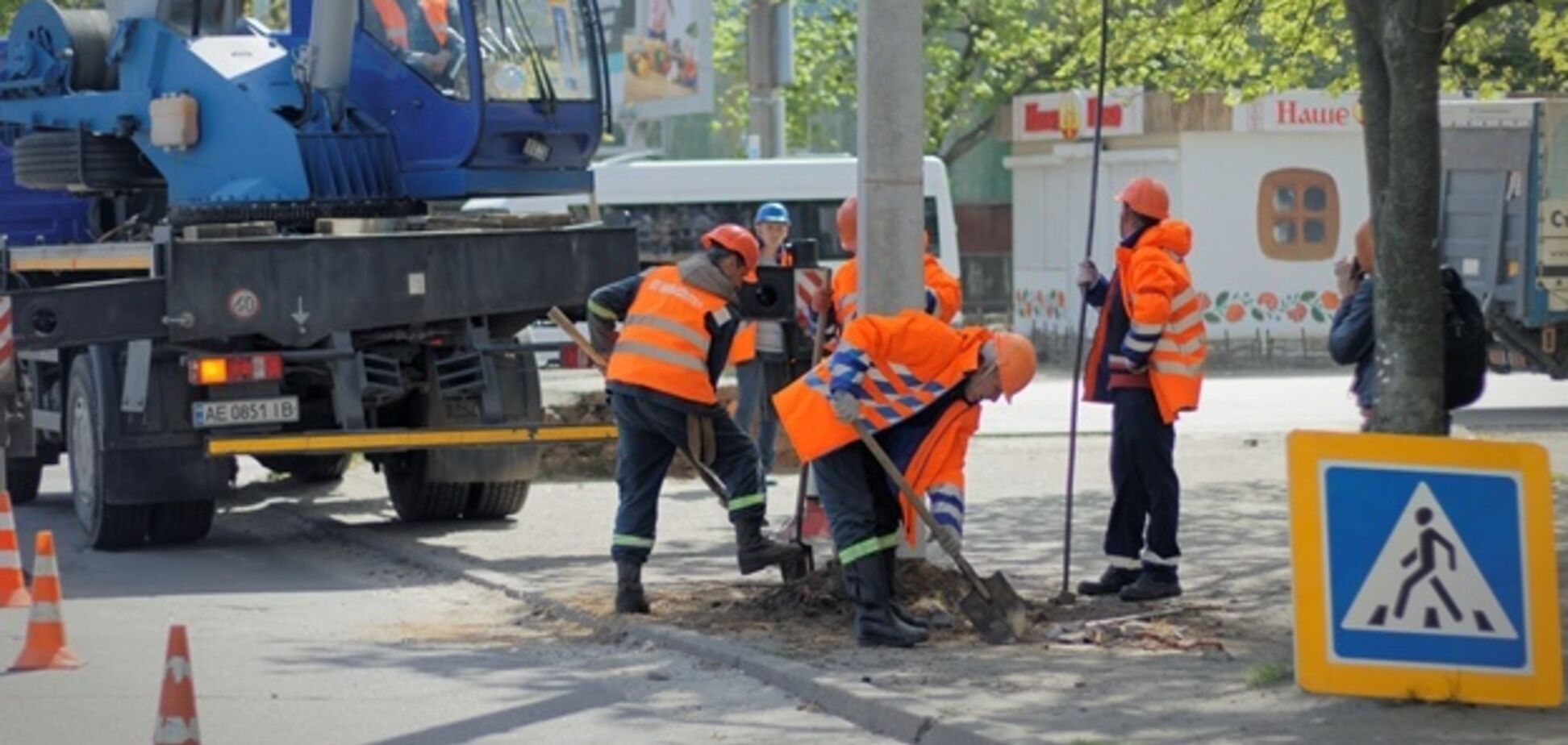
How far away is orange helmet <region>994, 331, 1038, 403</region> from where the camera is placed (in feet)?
34.0

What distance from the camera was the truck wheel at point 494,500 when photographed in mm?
16172

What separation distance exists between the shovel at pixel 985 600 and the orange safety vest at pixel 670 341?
4.53 ft

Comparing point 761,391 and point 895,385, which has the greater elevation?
point 895,385

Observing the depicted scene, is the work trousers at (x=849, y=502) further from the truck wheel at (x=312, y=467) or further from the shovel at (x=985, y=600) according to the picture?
the truck wheel at (x=312, y=467)

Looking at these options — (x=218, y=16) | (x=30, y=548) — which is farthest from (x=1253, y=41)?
(x=30, y=548)

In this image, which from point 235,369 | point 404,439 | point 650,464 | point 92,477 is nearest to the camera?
point 650,464

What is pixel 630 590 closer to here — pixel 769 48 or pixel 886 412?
pixel 886 412

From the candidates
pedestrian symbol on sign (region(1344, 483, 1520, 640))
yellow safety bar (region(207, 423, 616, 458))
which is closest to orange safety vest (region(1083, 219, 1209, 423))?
pedestrian symbol on sign (region(1344, 483, 1520, 640))

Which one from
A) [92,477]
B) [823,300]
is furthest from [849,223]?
[92,477]

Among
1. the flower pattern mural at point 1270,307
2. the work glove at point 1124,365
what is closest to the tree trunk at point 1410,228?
the work glove at point 1124,365

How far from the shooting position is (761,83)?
2762cm

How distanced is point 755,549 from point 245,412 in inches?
158

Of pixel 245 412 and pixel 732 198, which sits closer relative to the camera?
pixel 245 412

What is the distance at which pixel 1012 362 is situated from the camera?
408 inches
